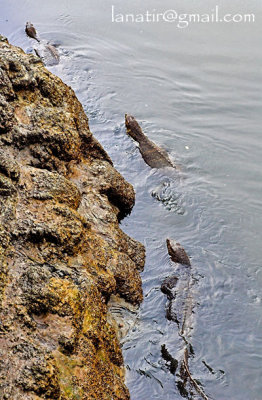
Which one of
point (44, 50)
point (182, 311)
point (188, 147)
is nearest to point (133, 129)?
point (188, 147)

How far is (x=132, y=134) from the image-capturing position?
955 centimetres

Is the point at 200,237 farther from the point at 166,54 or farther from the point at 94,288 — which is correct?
the point at 166,54

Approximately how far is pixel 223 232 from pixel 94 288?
3.48 meters

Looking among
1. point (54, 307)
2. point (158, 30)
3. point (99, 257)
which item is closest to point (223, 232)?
point (99, 257)

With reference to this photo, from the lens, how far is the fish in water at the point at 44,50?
1311 cm

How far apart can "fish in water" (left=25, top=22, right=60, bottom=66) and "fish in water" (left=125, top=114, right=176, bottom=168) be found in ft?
15.8

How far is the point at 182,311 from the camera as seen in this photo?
576 cm

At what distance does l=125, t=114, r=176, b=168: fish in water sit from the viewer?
28.6 feet

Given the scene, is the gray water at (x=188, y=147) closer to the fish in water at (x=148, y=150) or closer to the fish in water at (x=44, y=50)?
the fish in water at (x=148, y=150)

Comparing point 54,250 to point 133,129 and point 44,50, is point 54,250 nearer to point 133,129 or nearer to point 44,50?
point 133,129

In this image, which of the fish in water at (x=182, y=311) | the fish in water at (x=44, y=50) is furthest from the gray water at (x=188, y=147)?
the fish in water at (x=44, y=50)

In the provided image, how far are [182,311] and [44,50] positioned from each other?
34.4ft

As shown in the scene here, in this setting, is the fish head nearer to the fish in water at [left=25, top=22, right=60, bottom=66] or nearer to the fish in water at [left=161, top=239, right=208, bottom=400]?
the fish in water at [left=161, top=239, right=208, bottom=400]

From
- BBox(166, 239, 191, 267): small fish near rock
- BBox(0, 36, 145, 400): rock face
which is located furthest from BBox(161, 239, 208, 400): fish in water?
BBox(0, 36, 145, 400): rock face
